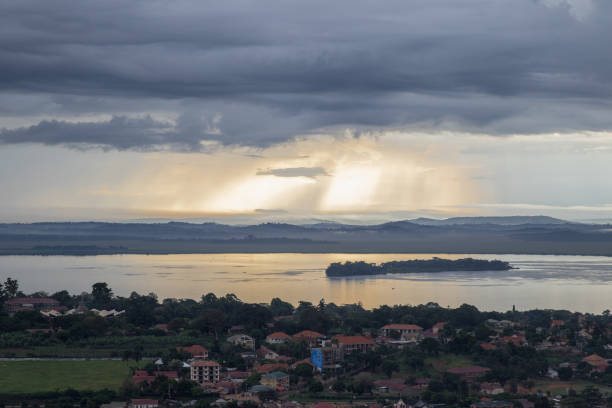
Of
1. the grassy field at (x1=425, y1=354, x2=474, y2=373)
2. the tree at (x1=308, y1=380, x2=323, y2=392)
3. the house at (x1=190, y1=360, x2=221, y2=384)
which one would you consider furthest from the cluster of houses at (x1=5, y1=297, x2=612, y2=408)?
the tree at (x1=308, y1=380, x2=323, y2=392)

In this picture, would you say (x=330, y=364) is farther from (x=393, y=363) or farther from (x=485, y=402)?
(x=485, y=402)

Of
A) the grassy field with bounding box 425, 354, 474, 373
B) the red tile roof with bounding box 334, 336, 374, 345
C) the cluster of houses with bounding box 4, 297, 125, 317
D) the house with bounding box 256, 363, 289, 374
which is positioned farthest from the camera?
the cluster of houses with bounding box 4, 297, 125, 317

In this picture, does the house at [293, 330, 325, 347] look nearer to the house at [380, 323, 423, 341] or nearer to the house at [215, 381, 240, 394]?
the house at [380, 323, 423, 341]

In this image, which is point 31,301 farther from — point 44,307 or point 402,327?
point 402,327

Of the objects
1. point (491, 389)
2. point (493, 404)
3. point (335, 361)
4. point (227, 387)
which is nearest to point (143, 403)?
point (227, 387)

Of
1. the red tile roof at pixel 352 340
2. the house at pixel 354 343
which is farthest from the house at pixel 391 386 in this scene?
the red tile roof at pixel 352 340

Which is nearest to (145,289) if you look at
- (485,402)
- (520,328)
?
(520,328)

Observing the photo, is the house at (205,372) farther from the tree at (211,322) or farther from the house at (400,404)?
the tree at (211,322)
